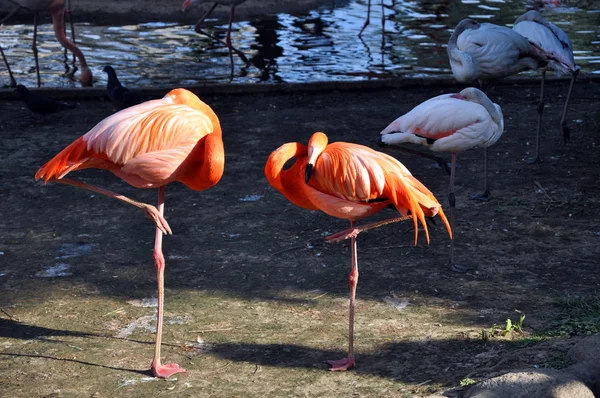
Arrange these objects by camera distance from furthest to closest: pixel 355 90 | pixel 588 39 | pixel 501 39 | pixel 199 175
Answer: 1. pixel 588 39
2. pixel 355 90
3. pixel 501 39
4. pixel 199 175

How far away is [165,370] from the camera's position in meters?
4.14

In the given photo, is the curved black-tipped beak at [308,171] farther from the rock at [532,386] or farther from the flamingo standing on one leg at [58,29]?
the flamingo standing on one leg at [58,29]

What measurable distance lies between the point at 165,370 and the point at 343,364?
0.89m

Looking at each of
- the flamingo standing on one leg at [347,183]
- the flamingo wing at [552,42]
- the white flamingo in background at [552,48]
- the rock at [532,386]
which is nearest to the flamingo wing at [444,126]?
the flamingo standing on one leg at [347,183]

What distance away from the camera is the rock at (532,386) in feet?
11.3

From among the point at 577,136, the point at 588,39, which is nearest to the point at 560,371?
the point at 577,136

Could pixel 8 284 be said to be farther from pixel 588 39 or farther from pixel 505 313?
pixel 588 39

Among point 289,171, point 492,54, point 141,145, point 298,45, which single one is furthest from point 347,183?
point 298,45

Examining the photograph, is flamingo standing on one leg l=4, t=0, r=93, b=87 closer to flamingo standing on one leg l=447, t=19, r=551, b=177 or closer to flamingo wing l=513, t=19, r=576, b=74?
flamingo standing on one leg l=447, t=19, r=551, b=177

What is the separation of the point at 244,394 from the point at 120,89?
5.27 m

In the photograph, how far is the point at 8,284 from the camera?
17.0 ft

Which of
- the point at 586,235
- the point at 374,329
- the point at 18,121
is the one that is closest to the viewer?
the point at 374,329

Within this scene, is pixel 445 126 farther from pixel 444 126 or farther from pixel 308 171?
pixel 308 171

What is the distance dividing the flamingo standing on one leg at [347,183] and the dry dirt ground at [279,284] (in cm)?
47
